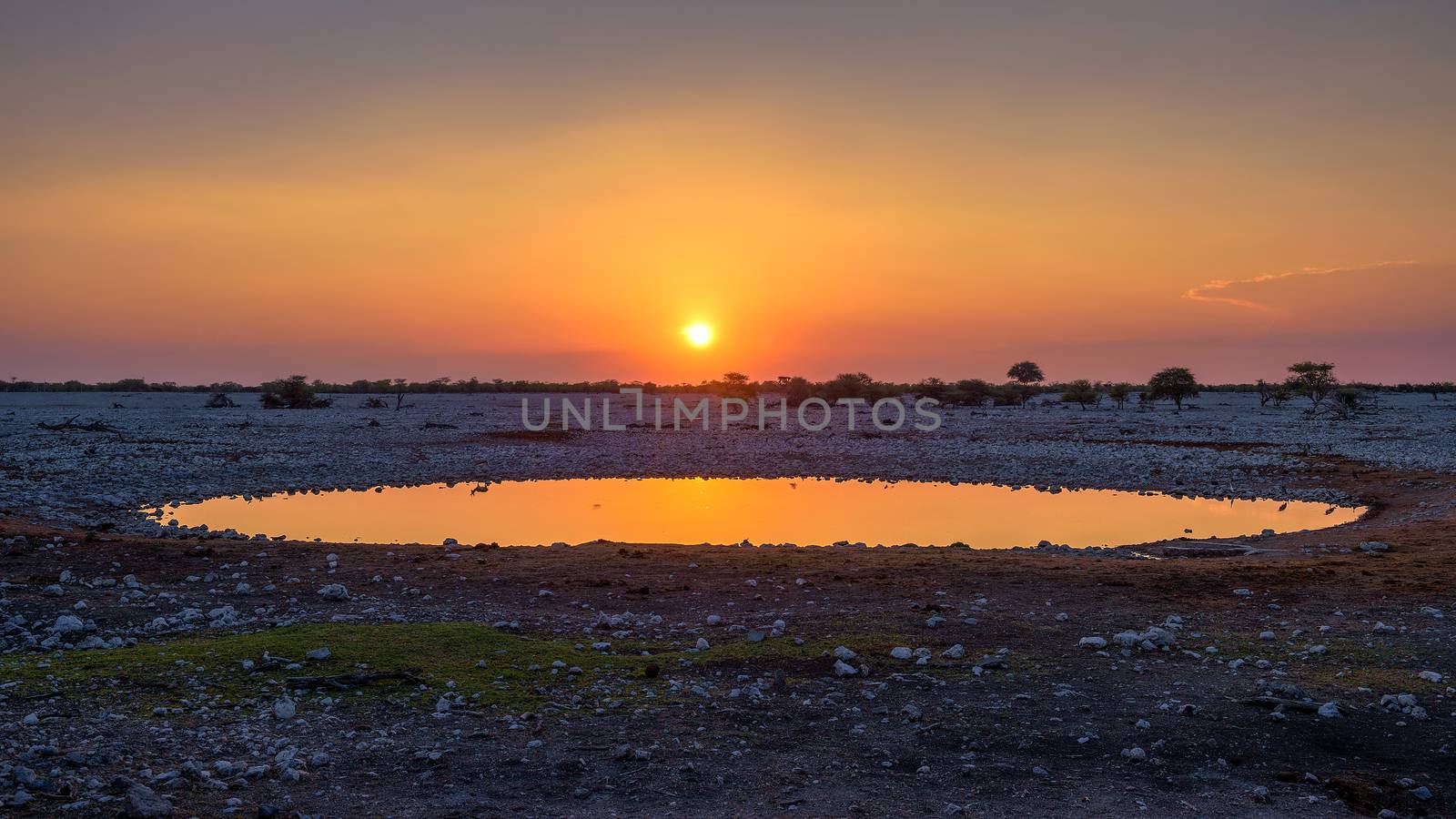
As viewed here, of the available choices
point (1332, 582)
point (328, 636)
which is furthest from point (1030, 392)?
point (328, 636)

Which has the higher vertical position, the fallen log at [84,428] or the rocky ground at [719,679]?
the fallen log at [84,428]

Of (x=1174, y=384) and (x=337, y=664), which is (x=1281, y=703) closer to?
(x=337, y=664)

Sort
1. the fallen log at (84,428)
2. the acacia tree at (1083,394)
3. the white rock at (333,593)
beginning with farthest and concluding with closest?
the acacia tree at (1083,394), the fallen log at (84,428), the white rock at (333,593)

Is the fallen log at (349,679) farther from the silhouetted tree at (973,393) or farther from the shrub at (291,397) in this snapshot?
the silhouetted tree at (973,393)

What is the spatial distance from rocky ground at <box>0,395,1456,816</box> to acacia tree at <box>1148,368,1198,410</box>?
60267mm

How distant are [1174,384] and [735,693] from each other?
75.2m

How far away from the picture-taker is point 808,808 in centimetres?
648

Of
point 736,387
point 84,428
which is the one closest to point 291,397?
point 84,428

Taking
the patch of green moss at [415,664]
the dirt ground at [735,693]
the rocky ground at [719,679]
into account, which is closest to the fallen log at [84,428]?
the rocky ground at [719,679]

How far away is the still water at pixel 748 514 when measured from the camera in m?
20.5

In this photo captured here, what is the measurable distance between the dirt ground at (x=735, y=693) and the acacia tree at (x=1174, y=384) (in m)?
65.1

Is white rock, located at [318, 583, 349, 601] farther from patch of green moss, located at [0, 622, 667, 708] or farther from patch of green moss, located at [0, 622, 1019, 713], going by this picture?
patch of green moss, located at [0, 622, 667, 708]

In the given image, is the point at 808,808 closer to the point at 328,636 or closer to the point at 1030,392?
the point at 328,636

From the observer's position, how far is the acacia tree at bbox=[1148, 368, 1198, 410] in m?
73.8
